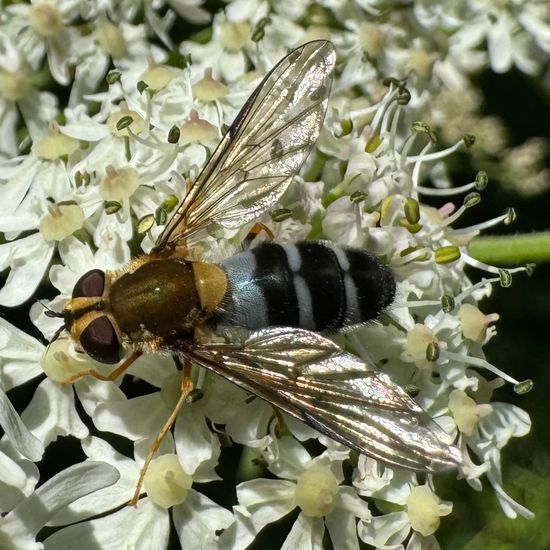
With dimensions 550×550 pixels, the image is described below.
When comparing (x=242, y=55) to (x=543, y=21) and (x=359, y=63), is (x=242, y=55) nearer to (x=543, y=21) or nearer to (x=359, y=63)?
(x=359, y=63)

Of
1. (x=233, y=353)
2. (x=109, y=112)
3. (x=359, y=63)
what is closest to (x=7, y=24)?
(x=109, y=112)

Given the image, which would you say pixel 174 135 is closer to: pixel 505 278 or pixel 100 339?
pixel 100 339

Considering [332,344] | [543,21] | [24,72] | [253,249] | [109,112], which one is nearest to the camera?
[332,344]

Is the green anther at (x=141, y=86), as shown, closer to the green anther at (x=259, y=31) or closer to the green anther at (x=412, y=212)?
the green anther at (x=259, y=31)

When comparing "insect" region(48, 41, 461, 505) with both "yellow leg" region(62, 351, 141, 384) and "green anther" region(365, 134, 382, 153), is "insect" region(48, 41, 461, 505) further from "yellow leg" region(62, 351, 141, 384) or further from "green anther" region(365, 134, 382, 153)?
"green anther" region(365, 134, 382, 153)

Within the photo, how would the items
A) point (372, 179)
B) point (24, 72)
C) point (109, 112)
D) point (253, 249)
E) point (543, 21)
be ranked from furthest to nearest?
point (543, 21) < point (24, 72) < point (109, 112) < point (372, 179) < point (253, 249)

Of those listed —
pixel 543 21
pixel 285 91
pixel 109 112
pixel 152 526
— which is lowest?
pixel 152 526

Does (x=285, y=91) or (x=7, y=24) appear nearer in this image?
(x=285, y=91)
